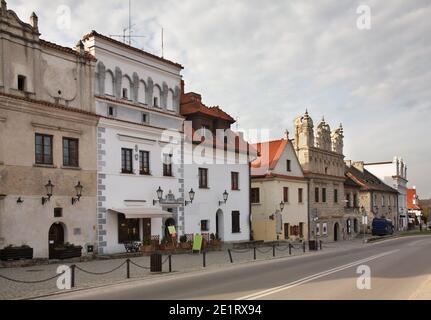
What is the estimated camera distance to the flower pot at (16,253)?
73.3 ft

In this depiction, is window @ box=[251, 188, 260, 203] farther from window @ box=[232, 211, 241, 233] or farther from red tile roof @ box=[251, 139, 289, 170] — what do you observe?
window @ box=[232, 211, 241, 233]

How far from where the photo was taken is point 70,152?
26609mm

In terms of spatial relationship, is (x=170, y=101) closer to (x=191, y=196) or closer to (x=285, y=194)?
(x=191, y=196)

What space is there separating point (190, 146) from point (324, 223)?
79.9 feet

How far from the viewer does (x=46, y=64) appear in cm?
2578

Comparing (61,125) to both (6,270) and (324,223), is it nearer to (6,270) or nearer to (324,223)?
(6,270)

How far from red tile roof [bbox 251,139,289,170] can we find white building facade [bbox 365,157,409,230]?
144 ft

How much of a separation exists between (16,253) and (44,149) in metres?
5.44

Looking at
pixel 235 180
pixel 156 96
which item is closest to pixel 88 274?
pixel 156 96

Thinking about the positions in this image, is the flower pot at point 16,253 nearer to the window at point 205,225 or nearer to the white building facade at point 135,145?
the white building facade at point 135,145

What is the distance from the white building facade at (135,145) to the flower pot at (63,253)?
200 centimetres

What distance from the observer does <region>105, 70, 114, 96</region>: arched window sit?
29031mm

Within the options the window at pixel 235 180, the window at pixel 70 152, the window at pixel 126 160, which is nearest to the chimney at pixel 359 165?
the window at pixel 235 180

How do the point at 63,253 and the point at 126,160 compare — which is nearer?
the point at 63,253
